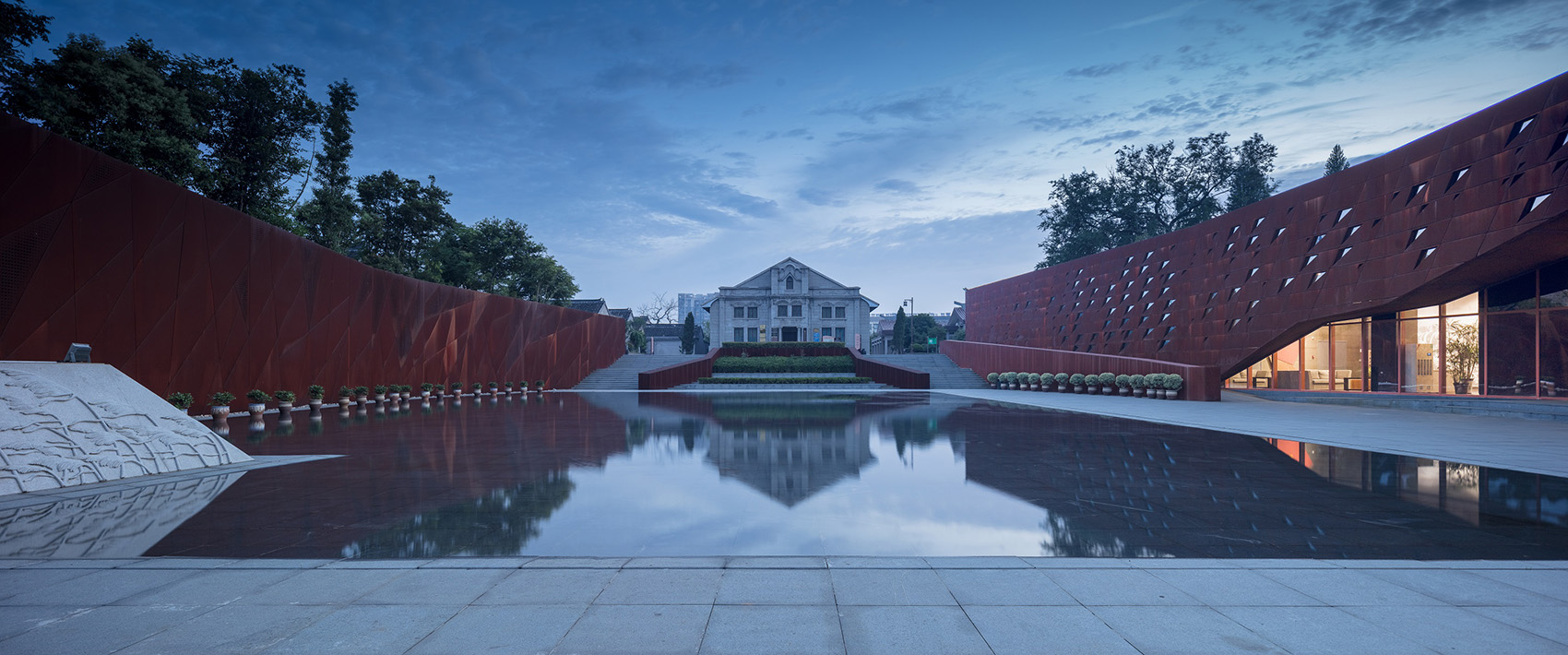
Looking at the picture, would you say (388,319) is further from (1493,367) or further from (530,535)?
(1493,367)

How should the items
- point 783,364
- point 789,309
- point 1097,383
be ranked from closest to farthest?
point 1097,383 → point 783,364 → point 789,309

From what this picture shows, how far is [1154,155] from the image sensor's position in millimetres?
46750

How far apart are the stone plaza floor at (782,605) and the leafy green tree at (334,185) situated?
92.4ft

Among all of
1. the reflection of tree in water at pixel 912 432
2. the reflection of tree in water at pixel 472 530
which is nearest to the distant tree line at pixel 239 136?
the reflection of tree in water at pixel 472 530

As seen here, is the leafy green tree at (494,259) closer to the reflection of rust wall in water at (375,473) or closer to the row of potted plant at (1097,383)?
the reflection of rust wall in water at (375,473)

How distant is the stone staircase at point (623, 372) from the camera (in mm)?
35312

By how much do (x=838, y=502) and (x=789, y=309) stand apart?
5446cm

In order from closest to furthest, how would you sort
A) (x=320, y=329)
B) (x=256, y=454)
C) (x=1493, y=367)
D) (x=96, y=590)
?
(x=96, y=590) < (x=256, y=454) < (x=1493, y=367) < (x=320, y=329)

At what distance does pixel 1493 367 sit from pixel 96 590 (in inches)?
1047

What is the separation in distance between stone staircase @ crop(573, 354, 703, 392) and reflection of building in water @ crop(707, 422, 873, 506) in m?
22.3

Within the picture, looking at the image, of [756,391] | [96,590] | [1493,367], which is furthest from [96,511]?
[1493,367]

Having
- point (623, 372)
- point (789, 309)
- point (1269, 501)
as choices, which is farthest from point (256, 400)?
point (789, 309)

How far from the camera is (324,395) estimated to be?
1933 cm

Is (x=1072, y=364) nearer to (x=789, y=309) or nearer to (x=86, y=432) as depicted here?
(x=86, y=432)
